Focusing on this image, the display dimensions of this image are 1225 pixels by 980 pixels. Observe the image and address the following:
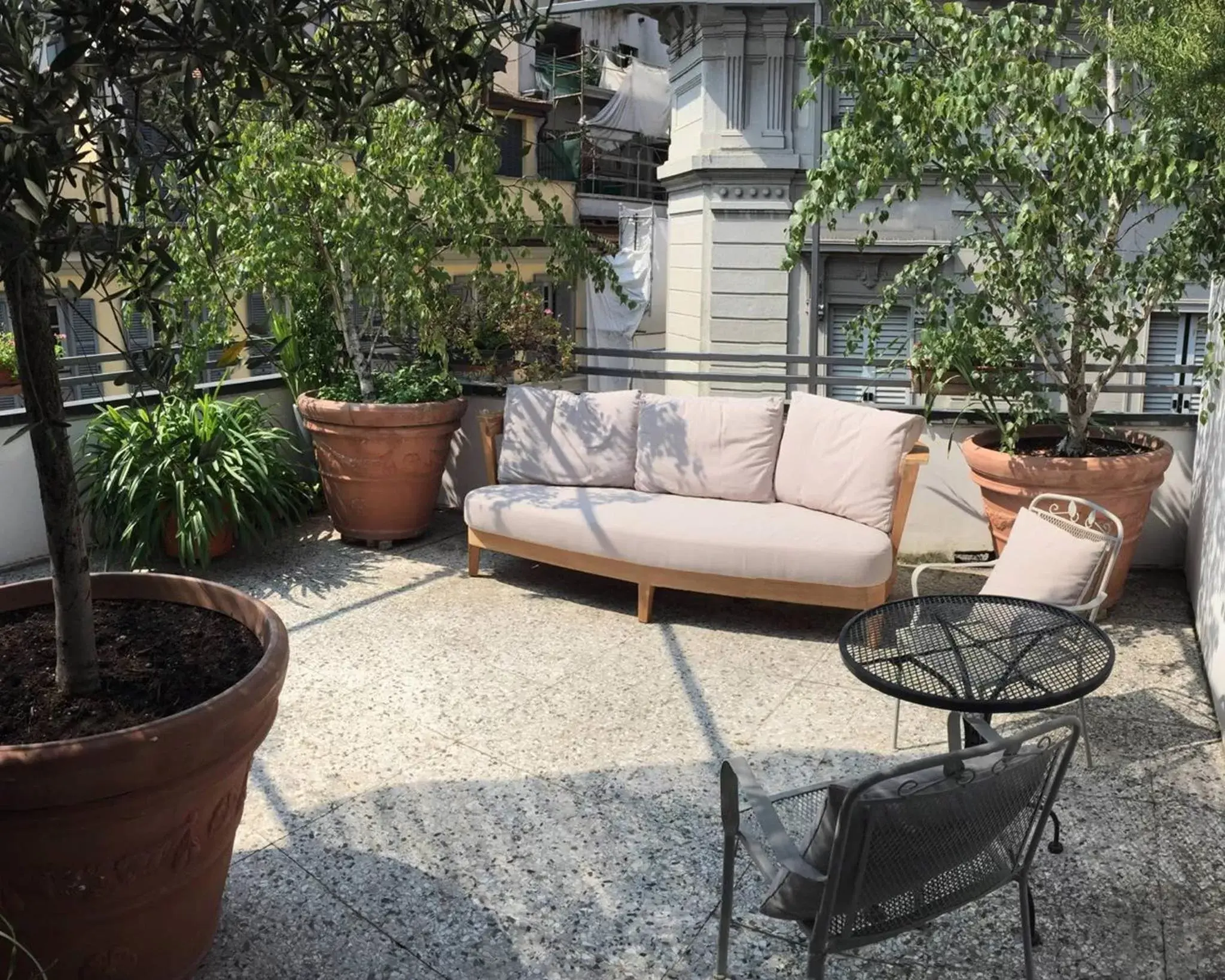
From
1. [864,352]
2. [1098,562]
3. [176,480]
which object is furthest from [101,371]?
[864,352]

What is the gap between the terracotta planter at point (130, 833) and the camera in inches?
79.4

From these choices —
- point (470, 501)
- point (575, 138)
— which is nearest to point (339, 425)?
point (470, 501)

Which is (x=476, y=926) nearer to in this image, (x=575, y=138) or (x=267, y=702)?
(x=267, y=702)

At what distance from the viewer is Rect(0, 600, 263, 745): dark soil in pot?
2234 mm

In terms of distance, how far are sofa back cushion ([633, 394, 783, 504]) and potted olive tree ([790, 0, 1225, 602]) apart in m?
0.68

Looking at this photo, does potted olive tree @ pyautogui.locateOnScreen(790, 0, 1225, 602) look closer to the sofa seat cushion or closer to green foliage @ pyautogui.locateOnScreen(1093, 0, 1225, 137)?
green foliage @ pyautogui.locateOnScreen(1093, 0, 1225, 137)

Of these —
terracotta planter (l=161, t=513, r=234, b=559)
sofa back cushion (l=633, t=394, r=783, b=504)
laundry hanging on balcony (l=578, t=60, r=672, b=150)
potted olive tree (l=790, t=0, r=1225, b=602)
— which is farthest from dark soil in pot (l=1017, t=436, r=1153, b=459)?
laundry hanging on balcony (l=578, t=60, r=672, b=150)

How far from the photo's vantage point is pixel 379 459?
5578mm

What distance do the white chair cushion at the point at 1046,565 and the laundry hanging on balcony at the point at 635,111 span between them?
19.8 m

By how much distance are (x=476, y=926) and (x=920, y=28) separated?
3.74m

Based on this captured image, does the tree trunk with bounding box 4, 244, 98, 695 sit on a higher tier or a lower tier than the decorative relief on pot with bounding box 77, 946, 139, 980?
higher

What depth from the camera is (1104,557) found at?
3.61m

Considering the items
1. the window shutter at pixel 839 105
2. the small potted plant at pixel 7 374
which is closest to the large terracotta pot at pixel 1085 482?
the small potted plant at pixel 7 374

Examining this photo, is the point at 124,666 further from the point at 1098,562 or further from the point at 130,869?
the point at 1098,562
